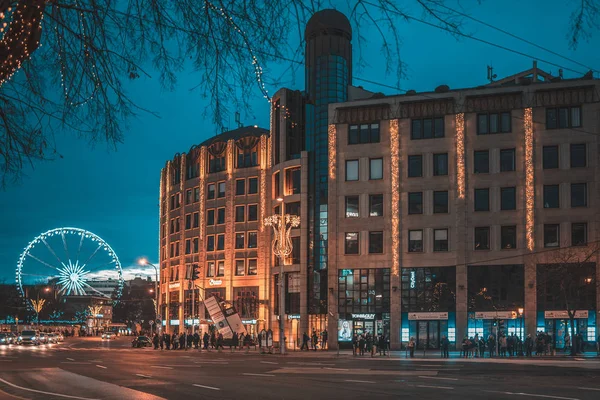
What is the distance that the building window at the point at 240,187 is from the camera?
8738 cm

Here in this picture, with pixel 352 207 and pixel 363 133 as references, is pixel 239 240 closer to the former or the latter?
pixel 352 207

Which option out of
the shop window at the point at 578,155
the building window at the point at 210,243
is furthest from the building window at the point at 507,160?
the building window at the point at 210,243

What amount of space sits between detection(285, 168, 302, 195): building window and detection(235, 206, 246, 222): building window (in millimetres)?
11647

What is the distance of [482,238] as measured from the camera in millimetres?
63750

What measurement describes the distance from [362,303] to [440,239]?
8.69 meters

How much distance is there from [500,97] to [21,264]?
6169 cm

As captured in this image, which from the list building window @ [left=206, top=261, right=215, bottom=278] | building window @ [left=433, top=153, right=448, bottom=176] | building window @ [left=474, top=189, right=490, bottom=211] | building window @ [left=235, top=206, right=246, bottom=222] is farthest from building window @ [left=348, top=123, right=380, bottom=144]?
building window @ [left=206, top=261, right=215, bottom=278]

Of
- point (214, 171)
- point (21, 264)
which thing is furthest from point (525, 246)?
point (21, 264)

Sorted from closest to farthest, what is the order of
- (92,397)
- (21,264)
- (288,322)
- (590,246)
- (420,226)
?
1. (92,397)
2. (590,246)
3. (420,226)
4. (288,322)
5. (21,264)

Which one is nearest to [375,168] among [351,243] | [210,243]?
[351,243]

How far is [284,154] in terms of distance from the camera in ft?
255

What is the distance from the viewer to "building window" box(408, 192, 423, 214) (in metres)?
65.8

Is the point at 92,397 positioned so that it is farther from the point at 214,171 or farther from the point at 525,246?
the point at 214,171

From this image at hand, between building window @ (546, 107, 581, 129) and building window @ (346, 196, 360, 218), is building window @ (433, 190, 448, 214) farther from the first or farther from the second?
building window @ (546, 107, 581, 129)
